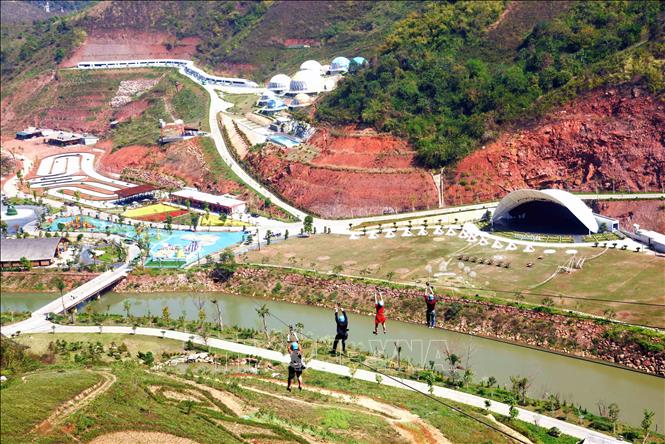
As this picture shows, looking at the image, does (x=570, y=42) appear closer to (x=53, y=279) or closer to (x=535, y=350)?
(x=535, y=350)

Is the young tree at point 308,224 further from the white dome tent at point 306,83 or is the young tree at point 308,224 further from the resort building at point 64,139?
the resort building at point 64,139

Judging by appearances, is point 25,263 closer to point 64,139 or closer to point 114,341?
point 114,341

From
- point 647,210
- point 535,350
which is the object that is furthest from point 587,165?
point 535,350

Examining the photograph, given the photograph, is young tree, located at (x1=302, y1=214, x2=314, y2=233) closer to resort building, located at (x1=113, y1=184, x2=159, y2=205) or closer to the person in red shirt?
resort building, located at (x1=113, y1=184, x2=159, y2=205)

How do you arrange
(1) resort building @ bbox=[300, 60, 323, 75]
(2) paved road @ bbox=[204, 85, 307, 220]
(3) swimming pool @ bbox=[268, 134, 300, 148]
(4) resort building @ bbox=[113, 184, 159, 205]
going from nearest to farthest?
(2) paved road @ bbox=[204, 85, 307, 220] → (3) swimming pool @ bbox=[268, 134, 300, 148] → (4) resort building @ bbox=[113, 184, 159, 205] → (1) resort building @ bbox=[300, 60, 323, 75]

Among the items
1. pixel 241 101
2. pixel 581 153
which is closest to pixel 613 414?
pixel 581 153

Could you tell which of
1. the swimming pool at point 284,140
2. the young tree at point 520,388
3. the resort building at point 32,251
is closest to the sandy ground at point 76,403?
the young tree at point 520,388

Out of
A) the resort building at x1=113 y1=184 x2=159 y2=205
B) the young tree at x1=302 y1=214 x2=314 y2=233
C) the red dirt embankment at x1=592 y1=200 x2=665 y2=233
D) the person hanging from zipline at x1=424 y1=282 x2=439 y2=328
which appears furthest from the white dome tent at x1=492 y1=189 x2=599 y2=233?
the resort building at x1=113 y1=184 x2=159 y2=205
